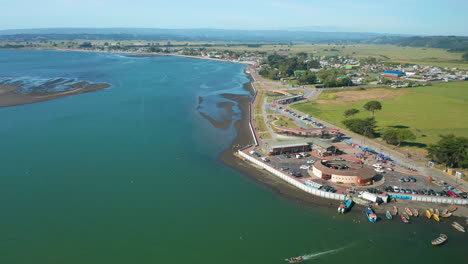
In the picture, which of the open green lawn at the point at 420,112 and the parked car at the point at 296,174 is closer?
the parked car at the point at 296,174

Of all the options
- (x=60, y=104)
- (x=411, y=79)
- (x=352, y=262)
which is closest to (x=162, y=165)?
(x=352, y=262)

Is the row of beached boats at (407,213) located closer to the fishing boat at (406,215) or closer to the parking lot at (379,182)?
the fishing boat at (406,215)

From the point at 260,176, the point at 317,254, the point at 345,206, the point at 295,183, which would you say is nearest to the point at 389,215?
the point at 345,206

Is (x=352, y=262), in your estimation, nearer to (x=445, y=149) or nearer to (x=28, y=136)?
(x=445, y=149)

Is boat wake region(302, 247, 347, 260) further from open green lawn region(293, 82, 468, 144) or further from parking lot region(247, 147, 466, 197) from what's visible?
open green lawn region(293, 82, 468, 144)

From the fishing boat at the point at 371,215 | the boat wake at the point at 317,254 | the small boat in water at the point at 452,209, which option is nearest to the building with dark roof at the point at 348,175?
the fishing boat at the point at 371,215
